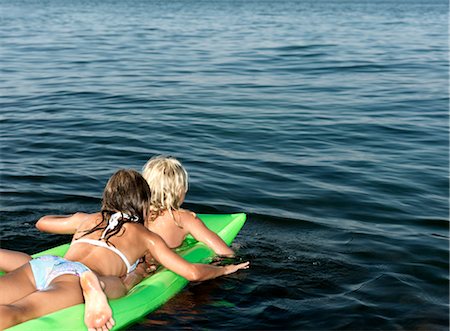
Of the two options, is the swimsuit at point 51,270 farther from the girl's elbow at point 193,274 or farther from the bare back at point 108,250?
the girl's elbow at point 193,274

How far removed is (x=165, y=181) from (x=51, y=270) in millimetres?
1255

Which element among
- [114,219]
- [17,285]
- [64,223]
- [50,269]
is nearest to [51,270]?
[50,269]

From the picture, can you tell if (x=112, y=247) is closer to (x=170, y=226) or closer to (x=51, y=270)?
(x=51, y=270)

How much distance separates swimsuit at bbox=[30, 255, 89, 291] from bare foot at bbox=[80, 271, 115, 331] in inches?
7.9

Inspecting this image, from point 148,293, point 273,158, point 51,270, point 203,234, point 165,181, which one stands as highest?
point 165,181

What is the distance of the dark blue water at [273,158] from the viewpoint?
19.7ft

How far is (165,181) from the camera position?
574 centimetres

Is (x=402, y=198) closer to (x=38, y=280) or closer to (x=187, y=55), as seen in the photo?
(x=38, y=280)

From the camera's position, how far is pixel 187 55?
20375 mm

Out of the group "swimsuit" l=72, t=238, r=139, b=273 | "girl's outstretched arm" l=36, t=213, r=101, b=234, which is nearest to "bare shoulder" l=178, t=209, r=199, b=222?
"girl's outstretched arm" l=36, t=213, r=101, b=234

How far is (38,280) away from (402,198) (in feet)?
16.2

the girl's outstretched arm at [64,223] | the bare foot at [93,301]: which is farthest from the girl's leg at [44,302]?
the girl's outstretched arm at [64,223]

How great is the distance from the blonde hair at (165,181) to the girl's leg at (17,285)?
1.24m

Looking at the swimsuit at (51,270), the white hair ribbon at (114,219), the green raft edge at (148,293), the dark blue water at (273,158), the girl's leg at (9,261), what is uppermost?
the white hair ribbon at (114,219)
